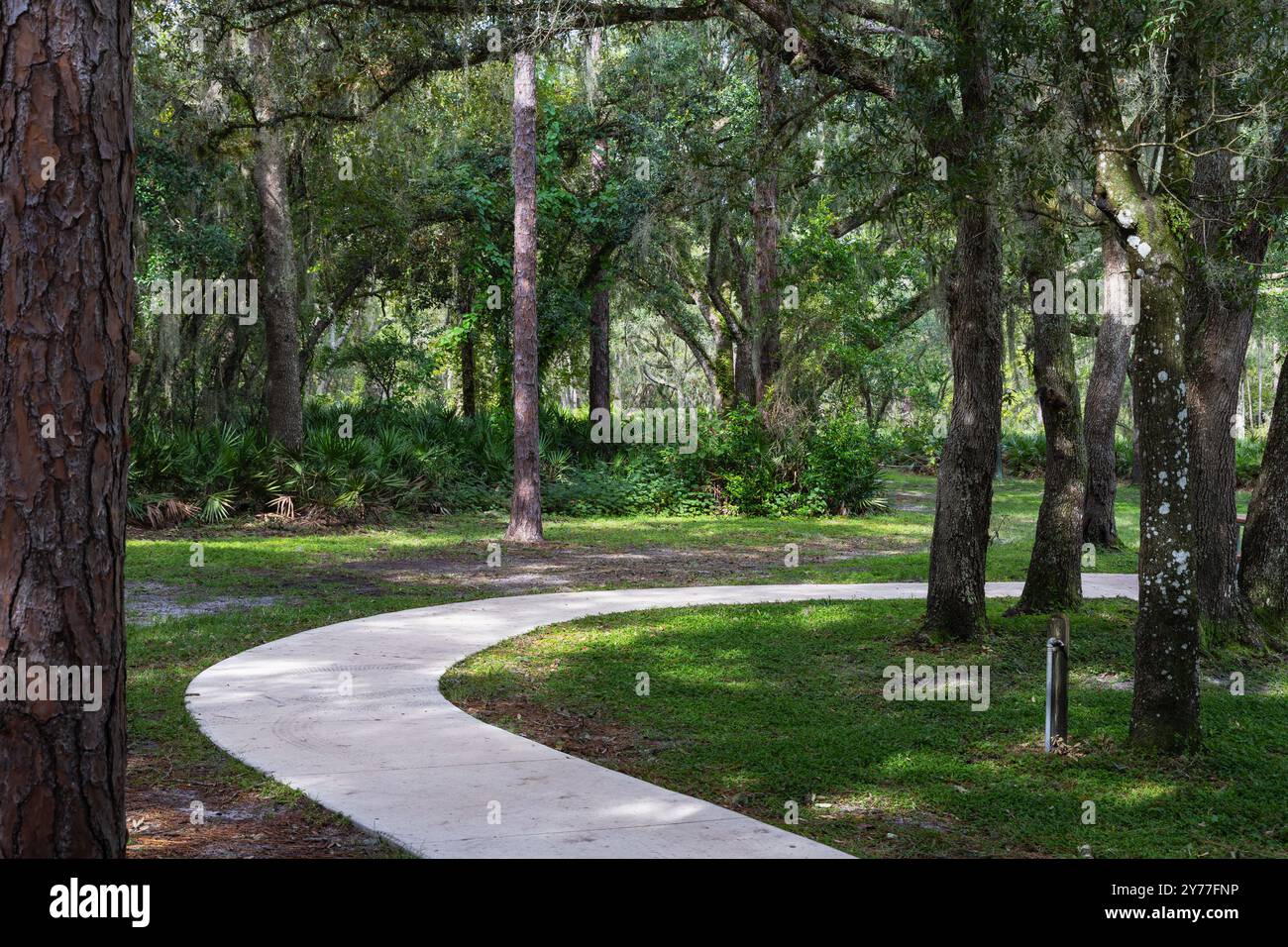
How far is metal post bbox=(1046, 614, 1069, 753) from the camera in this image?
6672 millimetres

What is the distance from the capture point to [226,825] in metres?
5.13

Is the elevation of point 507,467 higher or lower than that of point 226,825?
higher

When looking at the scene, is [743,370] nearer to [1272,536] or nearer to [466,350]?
[466,350]

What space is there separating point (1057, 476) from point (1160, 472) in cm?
427

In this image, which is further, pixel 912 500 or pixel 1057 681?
pixel 912 500

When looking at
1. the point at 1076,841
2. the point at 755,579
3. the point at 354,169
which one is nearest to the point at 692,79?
the point at 354,169

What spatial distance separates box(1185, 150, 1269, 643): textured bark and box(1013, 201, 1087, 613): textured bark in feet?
4.30

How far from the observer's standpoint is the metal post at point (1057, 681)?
6672 millimetres

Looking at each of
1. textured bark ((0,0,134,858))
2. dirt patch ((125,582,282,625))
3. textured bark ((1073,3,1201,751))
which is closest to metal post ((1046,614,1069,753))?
textured bark ((1073,3,1201,751))

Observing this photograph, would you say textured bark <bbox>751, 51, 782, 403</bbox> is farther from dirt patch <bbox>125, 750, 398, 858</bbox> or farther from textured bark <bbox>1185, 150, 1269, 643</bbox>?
dirt patch <bbox>125, 750, 398, 858</bbox>

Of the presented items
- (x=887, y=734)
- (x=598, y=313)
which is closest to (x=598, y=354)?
(x=598, y=313)

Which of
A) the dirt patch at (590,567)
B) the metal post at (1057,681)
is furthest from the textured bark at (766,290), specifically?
the metal post at (1057,681)

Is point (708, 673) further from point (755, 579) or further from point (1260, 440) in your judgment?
point (1260, 440)

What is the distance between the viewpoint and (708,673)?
347 inches
